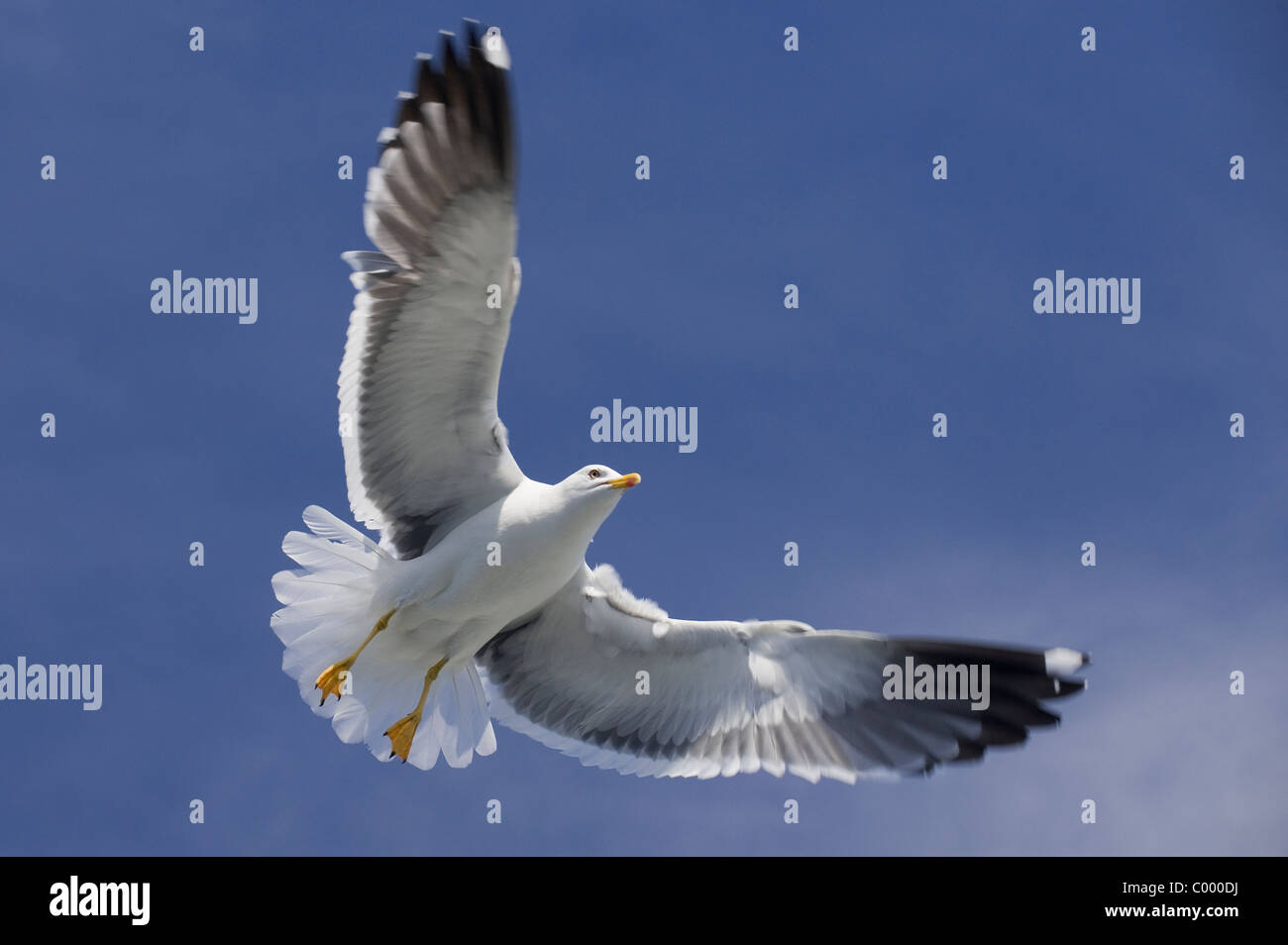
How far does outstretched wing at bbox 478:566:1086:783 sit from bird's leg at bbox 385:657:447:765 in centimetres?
46

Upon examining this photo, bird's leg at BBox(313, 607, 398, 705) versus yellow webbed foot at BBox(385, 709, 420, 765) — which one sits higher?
bird's leg at BBox(313, 607, 398, 705)

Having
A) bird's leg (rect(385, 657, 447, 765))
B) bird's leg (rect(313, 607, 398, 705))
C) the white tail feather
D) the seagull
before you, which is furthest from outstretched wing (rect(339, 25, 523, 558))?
bird's leg (rect(385, 657, 447, 765))

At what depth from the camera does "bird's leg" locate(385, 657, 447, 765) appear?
824 cm

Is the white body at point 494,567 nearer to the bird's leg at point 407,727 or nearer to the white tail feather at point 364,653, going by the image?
the white tail feather at point 364,653

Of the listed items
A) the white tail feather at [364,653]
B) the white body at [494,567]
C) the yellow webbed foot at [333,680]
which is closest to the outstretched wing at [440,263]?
the white body at [494,567]

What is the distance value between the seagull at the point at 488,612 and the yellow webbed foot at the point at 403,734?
0.04ft

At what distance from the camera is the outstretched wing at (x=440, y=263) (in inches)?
293

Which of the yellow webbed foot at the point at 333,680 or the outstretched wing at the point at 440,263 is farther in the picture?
the yellow webbed foot at the point at 333,680

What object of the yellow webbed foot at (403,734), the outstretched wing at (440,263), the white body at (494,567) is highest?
the outstretched wing at (440,263)

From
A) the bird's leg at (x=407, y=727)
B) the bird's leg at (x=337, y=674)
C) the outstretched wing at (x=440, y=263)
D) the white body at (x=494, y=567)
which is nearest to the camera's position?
the outstretched wing at (x=440, y=263)

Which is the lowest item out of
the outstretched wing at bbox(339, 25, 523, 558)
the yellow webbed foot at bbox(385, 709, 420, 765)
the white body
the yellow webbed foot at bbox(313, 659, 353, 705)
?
the yellow webbed foot at bbox(385, 709, 420, 765)

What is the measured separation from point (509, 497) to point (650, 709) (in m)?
1.47

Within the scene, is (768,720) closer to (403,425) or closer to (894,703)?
(894,703)

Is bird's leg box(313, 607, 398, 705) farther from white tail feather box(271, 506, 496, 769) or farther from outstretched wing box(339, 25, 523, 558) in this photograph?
outstretched wing box(339, 25, 523, 558)
